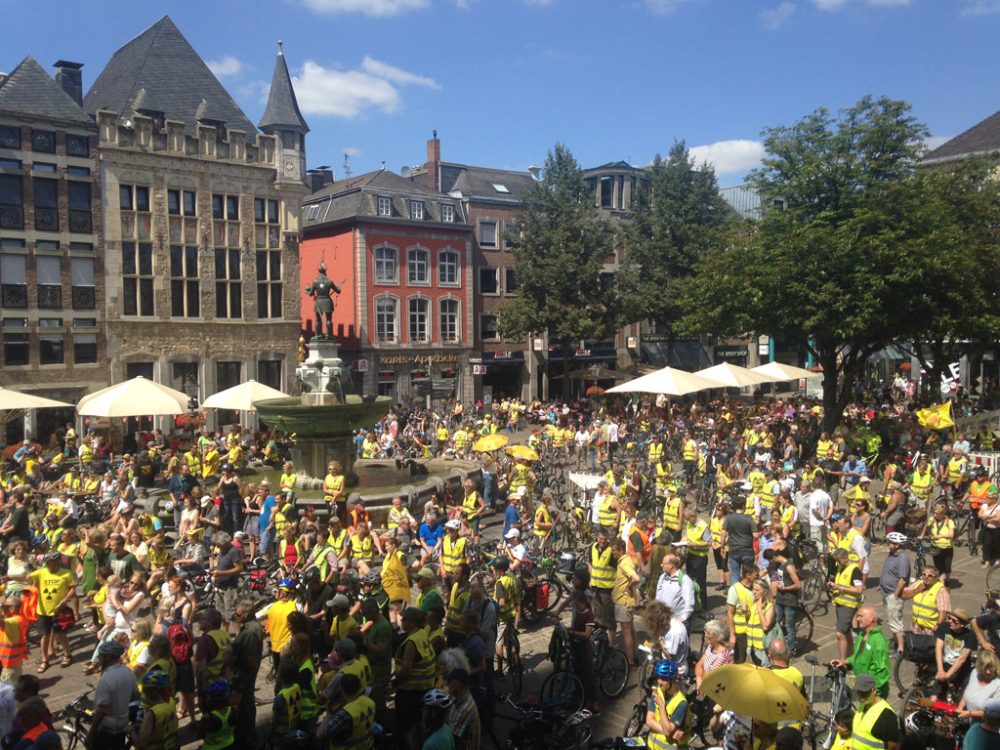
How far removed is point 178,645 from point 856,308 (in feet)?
69.8

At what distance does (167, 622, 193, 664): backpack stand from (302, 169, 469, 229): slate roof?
111ft

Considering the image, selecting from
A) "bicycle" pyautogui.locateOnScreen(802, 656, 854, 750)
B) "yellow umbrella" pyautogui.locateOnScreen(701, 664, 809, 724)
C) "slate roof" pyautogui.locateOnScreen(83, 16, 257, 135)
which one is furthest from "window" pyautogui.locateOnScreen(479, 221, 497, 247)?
"yellow umbrella" pyautogui.locateOnScreen(701, 664, 809, 724)

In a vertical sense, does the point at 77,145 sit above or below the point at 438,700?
above

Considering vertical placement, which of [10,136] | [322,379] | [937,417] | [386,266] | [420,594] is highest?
[10,136]

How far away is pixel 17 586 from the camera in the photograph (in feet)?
35.0

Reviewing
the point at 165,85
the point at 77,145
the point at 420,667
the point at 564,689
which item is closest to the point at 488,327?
the point at 165,85

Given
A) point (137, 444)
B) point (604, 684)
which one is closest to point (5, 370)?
point (137, 444)

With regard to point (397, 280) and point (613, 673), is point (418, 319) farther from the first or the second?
point (613, 673)

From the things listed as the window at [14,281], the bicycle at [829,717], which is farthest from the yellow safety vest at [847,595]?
the window at [14,281]

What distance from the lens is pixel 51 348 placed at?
31.1m

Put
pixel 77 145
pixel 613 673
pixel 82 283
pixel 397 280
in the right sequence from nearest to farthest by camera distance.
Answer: pixel 613 673 < pixel 77 145 < pixel 82 283 < pixel 397 280

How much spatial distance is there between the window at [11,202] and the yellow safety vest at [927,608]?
31468mm

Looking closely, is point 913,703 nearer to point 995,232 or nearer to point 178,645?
point 178,645

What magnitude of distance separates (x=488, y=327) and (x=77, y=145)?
22.2 m
